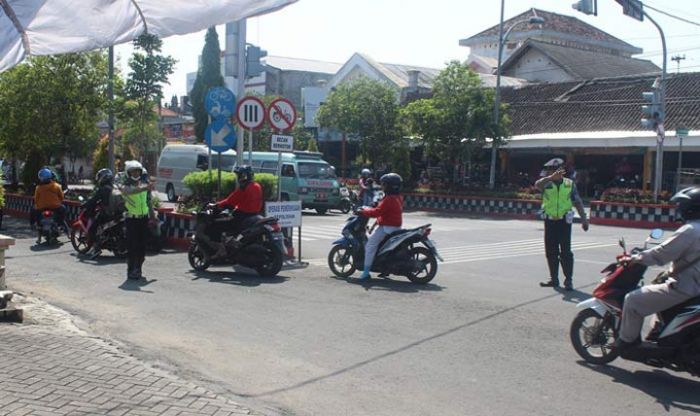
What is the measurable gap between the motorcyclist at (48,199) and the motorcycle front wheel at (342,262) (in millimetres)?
6909

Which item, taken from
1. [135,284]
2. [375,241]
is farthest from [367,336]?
[135,284]

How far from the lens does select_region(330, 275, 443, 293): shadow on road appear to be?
10.2m

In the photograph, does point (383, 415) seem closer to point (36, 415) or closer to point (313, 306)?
point (36, 415)

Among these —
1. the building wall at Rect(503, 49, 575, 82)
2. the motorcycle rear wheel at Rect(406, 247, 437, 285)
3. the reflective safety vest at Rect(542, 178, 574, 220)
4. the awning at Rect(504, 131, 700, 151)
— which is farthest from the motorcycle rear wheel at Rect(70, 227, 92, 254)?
the building wall at Rect(503, 49, 575, 82)

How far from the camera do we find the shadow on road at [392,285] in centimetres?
1018

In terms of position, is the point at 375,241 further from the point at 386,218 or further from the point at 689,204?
the point at 689,204

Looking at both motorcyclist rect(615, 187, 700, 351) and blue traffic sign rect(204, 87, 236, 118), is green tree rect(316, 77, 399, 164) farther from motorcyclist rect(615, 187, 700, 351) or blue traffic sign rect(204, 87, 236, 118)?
motorcyclist rect(615, 187, 700, 351)

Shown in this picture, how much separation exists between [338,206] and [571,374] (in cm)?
2021

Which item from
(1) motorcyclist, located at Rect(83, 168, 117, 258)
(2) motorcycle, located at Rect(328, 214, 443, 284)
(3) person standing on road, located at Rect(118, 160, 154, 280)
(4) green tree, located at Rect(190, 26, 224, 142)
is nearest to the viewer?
(2) motorcycle, located at Rect(328, 214, 443, 284)

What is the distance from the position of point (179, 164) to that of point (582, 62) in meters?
29.8

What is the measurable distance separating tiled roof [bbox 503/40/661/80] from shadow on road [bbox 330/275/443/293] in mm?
38841

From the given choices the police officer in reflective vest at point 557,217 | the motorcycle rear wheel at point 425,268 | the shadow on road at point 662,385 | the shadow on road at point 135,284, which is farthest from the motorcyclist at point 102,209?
the shadow on road at point 662,385

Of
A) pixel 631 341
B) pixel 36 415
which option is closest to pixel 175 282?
pixel 36 415

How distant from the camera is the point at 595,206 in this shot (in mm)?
22750
